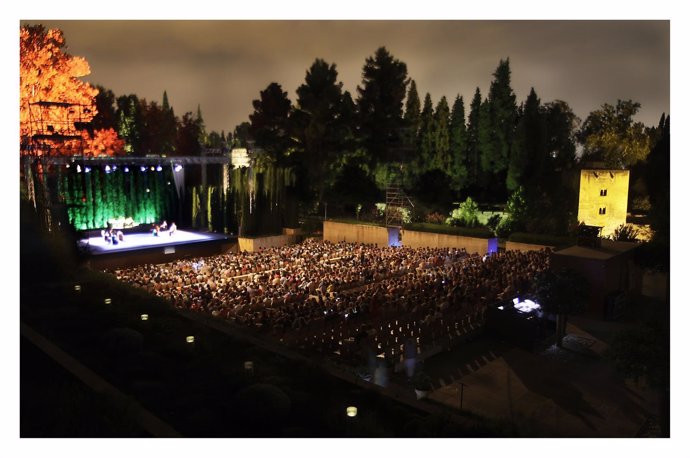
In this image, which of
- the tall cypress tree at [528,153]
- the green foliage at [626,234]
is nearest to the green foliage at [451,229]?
the green foliage at [626,234]

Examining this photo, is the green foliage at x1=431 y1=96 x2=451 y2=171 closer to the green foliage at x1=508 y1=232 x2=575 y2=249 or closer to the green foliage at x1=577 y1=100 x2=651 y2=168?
the green foliage at x1=577 y1=100 x2=651 y2=168

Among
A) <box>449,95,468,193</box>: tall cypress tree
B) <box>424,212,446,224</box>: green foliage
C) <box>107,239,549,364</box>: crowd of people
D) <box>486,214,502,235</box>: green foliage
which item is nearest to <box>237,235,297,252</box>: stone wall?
<box>107,239,549,364</box>: crowd of people

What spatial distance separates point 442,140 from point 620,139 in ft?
34.0

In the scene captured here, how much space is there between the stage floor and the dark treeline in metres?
7.75

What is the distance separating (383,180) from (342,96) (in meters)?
6.21

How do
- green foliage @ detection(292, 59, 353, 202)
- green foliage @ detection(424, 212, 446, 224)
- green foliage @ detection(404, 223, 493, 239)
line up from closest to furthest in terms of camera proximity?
green foliage @ detection(404, 223, 493, 239)
green foliage @ detection(424, 212, 446, 224)
green foliage @ detection(292, 59, 353, 202)

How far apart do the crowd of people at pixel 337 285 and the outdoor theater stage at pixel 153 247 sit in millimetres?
5047

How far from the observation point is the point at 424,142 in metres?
34.6

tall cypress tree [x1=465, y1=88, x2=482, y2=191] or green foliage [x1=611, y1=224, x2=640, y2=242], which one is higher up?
tall cypress tree [x1=465, y1=88, x2=482, y2=191]

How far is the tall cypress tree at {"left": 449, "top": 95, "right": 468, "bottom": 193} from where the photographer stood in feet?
109

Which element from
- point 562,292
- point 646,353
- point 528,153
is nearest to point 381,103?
point 528,153

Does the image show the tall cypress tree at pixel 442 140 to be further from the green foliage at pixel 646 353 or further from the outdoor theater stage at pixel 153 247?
the green foliage at pixel 646 353

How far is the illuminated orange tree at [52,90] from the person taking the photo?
88.3 ft

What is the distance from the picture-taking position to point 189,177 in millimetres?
34625
